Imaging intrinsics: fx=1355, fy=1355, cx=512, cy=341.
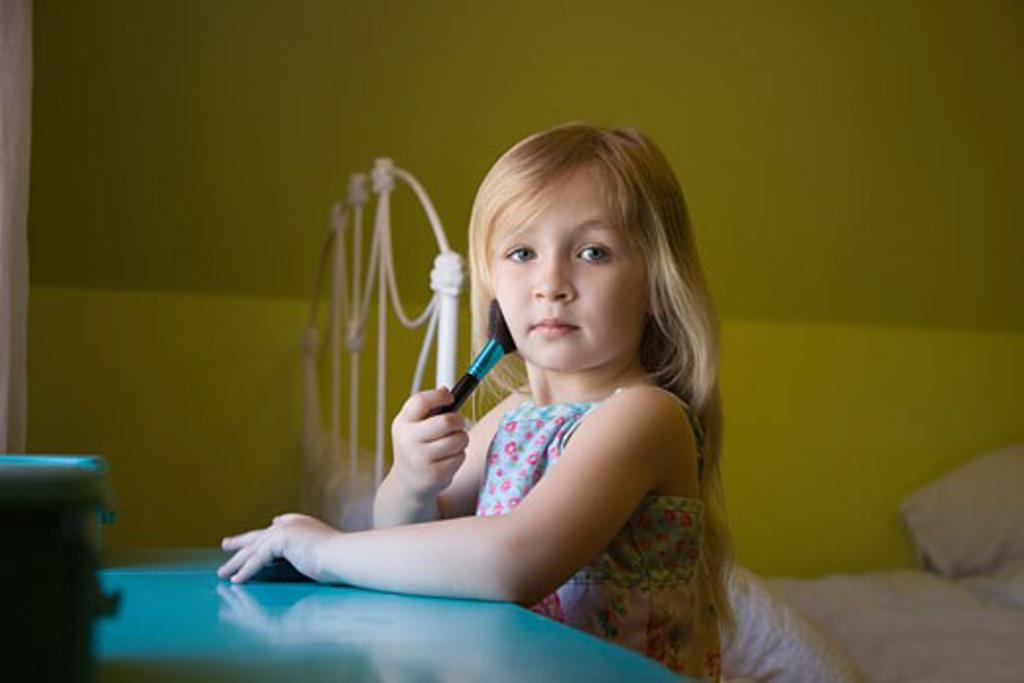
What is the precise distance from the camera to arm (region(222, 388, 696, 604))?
0.87 metres

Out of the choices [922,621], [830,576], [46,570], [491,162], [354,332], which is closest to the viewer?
[46,570]

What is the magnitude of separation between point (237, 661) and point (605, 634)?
0.41 m

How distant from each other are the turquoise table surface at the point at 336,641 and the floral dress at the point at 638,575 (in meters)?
0.14

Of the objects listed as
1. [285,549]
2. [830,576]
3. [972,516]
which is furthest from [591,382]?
[972,516]

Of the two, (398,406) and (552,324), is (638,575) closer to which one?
(552,324)

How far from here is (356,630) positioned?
2.36ft

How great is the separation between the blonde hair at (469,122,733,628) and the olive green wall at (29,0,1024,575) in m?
1.38

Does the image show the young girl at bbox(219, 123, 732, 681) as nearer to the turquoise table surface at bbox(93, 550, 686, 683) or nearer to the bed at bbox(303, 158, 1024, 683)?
the turquoise table surface at bbox(93, 550, 686, 683)

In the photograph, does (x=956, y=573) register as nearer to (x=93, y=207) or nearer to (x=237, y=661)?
(x=93, y=207)

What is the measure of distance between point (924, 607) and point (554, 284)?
1.85 metres

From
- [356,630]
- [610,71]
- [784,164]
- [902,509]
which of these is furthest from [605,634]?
[902,509]

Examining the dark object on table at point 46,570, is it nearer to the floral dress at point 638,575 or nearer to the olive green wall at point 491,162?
the floral dress at point 638,575

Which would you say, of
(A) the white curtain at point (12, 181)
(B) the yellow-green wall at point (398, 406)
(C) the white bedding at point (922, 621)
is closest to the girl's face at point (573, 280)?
(A) the white curtain at point (12, 181)

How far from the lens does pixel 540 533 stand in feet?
2.86
